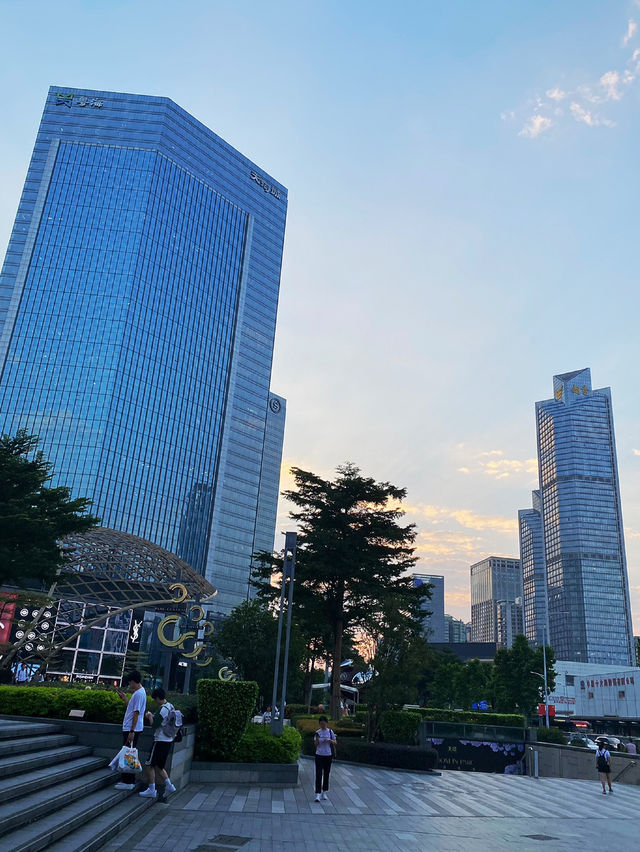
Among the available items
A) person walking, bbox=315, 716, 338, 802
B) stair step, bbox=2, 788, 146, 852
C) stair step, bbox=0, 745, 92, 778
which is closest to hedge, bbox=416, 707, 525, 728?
person walking, bbox=315, 716, 338, 802

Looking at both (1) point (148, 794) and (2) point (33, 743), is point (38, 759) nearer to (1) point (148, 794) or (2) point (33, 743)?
(2) point (33, 743)

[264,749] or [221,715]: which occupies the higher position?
[221,715]

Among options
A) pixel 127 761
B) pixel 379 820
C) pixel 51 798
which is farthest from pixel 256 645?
pixel 51 798

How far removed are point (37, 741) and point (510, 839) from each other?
344 inches

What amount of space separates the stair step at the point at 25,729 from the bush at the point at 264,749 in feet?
17.6

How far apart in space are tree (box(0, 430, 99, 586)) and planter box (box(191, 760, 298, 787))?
12946 millimetres

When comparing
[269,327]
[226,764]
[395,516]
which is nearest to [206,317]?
[269,327]

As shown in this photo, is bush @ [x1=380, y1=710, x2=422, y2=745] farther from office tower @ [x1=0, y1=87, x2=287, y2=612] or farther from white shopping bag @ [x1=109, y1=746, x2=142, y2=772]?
office tower @ [x1=0, y1=87, x2=287, y2=612]

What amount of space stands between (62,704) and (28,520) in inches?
476

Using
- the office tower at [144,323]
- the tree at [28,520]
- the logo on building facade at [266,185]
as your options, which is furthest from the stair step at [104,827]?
the logo on building facade at [266,185]

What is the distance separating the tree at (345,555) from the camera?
33.7 metres

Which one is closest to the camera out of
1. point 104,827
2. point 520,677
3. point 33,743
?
point 104,827

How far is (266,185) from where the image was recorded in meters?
152

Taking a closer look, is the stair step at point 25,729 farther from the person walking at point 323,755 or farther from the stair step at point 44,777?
the person walking at point 323,755
